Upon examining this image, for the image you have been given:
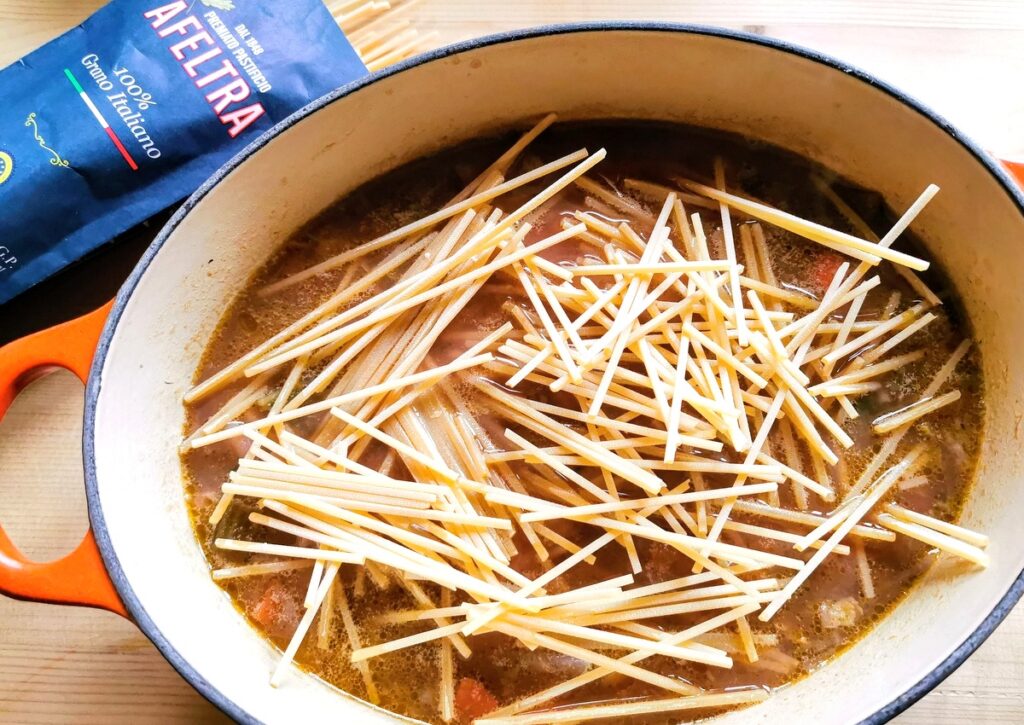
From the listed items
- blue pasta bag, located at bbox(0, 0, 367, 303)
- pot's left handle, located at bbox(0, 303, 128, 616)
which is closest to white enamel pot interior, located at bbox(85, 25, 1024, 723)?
pot's left handle, located at bbox(0, 303, 128, 616)

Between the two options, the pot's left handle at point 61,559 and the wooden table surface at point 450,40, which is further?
the wooden table surface at point 450,40

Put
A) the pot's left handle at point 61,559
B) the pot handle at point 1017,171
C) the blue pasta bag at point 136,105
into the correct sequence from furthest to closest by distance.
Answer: the blue pasta bag at point 136,105
the pot handle at point 1017,171
the pot's left handle at point 61,559

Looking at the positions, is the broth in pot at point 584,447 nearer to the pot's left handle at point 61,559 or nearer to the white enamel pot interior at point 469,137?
the white enamel pot interior at point 469,137

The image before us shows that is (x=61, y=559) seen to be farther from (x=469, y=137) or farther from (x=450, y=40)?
(x=450, y=40)

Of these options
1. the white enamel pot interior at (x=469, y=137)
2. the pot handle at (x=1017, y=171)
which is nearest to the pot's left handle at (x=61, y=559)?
the white enamel pot interior at (x=469, y=137)

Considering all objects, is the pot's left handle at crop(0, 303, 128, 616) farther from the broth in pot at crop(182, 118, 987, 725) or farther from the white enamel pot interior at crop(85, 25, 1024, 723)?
the broth in pot at crop(182, 118, 987, 725)

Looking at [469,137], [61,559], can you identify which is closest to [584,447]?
[469,137]

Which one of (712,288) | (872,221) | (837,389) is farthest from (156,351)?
(872,221)
